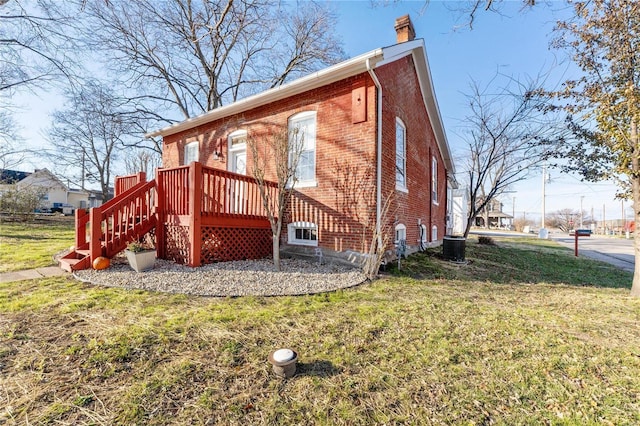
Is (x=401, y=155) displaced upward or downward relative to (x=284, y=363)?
upward

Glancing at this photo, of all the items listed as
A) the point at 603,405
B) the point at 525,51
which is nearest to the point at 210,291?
the point at 603,405

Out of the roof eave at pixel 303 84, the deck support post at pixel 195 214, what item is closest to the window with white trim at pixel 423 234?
the roof eave at pixel 303 84

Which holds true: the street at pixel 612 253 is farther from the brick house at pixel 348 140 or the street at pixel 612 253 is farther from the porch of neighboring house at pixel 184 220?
the porch of neighboring house at pixel 184 220

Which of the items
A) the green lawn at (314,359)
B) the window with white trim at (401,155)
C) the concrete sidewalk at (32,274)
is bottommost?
the green lawn at (314,359)

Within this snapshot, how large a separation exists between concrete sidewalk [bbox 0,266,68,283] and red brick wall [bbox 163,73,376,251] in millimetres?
4613

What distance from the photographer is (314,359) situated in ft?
8.03

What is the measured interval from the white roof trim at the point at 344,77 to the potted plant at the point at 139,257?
4862mm

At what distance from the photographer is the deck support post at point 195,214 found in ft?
18.3

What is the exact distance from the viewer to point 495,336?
10.0ft

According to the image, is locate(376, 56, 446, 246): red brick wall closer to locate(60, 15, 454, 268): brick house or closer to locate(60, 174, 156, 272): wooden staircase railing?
locate(60, 15, 454, 268): brick house

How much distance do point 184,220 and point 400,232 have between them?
545cm

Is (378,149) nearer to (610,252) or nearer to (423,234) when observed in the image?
(423,234)

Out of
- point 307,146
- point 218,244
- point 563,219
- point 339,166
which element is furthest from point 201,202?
point 563,219

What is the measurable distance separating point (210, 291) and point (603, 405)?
4.39 metres
